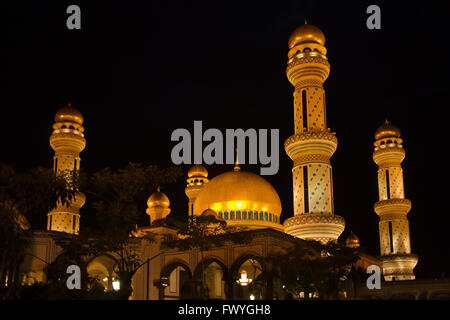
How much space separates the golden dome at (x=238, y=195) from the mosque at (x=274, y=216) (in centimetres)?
7

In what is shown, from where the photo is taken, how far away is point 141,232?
38.8m

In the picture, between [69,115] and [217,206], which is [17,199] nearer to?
A: [217,206]

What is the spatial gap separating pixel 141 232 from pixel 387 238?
2061 cm

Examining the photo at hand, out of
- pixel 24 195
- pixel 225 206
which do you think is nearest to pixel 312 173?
pixel 225 206

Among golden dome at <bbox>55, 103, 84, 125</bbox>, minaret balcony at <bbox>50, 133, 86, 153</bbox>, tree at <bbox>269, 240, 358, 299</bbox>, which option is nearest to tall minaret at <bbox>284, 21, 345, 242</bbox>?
tree at <bbox>269, 240, 358, 299</bbox>

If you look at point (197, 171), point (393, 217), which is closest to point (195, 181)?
point (197, 171)

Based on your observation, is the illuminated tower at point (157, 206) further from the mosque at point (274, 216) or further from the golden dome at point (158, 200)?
the mosque at point (274, 216)

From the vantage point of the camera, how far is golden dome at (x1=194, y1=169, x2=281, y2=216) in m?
42.1

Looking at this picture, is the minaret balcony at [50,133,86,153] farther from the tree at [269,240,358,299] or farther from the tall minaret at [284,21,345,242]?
the tree at [269,240,358,299]

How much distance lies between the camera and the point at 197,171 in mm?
55281

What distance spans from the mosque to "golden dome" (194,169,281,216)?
0.23 ft

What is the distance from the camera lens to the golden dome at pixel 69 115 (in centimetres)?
4512

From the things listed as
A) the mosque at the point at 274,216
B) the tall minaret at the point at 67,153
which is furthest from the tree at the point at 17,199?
the tall minaret at the point at 67,153
